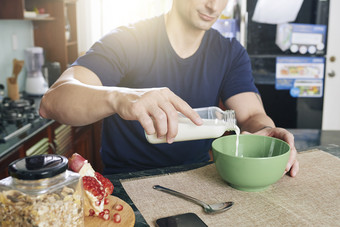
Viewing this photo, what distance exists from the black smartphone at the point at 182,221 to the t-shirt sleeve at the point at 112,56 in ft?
1.92

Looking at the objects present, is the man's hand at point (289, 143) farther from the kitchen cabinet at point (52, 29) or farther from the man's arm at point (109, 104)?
the kitchen cabinet at point (52, 29)

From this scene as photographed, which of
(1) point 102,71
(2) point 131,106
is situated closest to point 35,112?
(1) point 102,71

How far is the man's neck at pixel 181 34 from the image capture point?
144 centimetres

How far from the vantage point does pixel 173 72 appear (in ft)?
4.71

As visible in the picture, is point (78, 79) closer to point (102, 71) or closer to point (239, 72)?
point (102, 71)

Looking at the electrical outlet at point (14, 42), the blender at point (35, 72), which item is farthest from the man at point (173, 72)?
the electrical outlet at point (14, 42)

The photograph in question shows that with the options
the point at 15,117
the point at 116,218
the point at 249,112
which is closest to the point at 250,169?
the point at 116,218

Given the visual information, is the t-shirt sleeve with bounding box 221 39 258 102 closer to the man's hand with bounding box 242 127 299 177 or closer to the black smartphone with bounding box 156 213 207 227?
the man's hand with bounding box 242 127 299 177

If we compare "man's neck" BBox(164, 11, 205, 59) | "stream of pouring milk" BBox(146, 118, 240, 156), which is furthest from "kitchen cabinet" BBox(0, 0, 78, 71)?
"stream of pouring milk" BBox(146, 118, 240, 156)

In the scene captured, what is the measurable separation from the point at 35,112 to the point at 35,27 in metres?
1.23

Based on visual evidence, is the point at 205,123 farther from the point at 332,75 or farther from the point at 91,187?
the point at 332,75

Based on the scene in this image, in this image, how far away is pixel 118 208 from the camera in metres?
0.77

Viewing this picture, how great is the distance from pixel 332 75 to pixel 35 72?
2.62 meters

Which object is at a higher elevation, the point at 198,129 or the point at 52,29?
the point at 52,29
